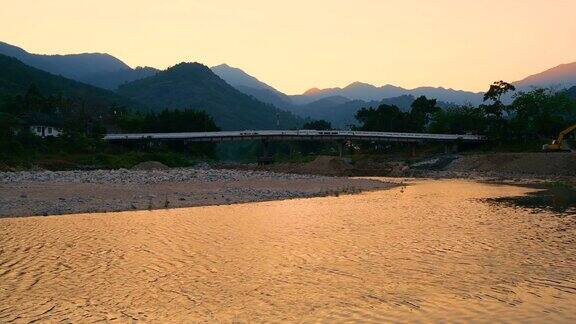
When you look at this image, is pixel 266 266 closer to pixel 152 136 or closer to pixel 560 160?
pixel 560 160

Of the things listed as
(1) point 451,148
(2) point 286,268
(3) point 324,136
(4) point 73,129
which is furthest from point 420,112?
(2) point 286,268

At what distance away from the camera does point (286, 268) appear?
15625mm

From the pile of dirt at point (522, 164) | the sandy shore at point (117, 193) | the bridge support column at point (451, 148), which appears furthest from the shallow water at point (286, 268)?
the bridge support column at point (451, 148)

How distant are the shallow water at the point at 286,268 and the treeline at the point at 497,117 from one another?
99.8 m

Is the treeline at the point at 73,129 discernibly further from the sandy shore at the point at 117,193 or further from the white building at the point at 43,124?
the sandy shore at the point at 117,193

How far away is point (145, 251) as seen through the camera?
59.2 feet

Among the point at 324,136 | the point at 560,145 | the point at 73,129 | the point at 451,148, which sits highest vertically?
the point at 73,129

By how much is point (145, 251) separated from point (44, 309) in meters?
6.69

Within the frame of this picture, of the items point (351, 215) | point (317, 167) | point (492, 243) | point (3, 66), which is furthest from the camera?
point (3, 66)

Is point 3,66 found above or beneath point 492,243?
above

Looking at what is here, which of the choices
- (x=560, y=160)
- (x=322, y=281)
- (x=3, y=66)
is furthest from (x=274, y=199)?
(x=3, y=66)

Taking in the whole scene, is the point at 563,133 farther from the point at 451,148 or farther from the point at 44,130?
the point at 44,130

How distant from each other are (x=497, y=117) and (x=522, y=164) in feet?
161

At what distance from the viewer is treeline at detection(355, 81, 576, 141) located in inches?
4560
